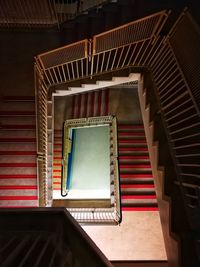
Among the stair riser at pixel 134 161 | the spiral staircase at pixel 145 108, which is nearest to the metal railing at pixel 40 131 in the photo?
the spiral staircase at pixel 145 108

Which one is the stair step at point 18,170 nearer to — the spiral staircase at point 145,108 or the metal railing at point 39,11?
the spiral staircase at point 145,108

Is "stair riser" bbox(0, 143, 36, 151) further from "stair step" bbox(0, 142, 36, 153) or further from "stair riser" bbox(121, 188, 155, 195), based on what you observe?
"stair riser" bbox(121, 188, 155, 195)

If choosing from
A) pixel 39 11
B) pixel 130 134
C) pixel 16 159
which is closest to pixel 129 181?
pixel 130 134

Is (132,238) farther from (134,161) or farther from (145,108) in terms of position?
(145,108)

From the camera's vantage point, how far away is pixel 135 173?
23.9 feet

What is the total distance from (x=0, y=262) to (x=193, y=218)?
7.20ft

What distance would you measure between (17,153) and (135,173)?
339cm

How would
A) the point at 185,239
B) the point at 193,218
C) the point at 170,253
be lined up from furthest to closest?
the point at 170,253, the point at 185,239, the point at 193,218

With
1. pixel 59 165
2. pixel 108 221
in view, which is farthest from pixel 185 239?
pixel 59 165

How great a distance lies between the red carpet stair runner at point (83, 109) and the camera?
870 centimetres

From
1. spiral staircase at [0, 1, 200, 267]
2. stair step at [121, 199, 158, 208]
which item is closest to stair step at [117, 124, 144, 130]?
spiral staircase at [0, 1, 200, 267]

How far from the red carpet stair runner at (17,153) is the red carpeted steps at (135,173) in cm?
254

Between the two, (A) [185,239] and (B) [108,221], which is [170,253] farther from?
(B) [108,221]

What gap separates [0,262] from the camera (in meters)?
1.99
